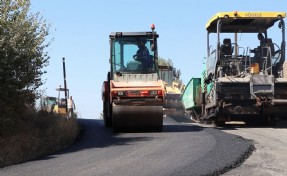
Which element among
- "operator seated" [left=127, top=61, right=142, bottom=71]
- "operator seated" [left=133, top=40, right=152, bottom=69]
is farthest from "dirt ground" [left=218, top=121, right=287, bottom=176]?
"operator seated" [left=127, top=61, right=142, bottom=71]

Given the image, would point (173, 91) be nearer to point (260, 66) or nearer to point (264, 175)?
point (260, 66)

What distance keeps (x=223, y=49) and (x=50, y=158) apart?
28.2 feet

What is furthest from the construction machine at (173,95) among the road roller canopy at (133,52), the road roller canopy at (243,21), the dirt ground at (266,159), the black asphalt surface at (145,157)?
the black asphalt surface at (145,157)

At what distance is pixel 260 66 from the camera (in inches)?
631

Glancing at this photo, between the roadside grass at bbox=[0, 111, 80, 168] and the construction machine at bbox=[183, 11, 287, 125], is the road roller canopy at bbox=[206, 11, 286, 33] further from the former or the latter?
the roadside grass at bbox=[0, 111, 80, 168]

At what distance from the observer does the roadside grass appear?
32.4 feet

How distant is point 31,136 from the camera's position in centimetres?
1195

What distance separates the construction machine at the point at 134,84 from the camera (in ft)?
41.9

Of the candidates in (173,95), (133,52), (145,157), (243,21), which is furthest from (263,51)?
(173,95)

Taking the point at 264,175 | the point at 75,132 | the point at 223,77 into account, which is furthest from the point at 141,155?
the point at 223,77

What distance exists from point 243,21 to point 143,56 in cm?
429

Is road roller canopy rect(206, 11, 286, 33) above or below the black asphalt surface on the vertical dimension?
above

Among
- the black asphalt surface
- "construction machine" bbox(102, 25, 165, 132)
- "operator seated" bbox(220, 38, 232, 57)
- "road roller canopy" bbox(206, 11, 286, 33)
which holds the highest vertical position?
"road roller canopy" bbox(206, 11, 286, 33)

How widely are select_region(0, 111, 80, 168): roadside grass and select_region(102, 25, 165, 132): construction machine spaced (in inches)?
56.4
